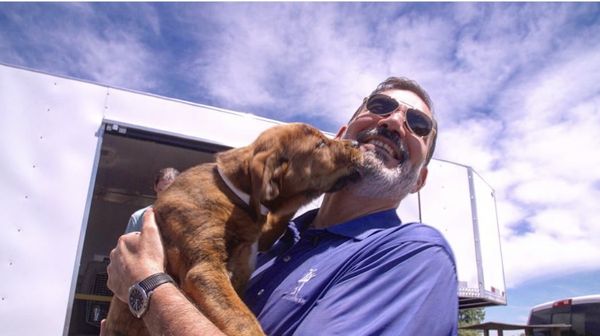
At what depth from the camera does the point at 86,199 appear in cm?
471

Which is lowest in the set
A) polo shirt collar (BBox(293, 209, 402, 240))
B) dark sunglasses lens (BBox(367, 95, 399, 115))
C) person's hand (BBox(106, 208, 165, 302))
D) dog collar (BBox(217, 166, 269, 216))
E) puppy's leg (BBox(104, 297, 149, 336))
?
puppy's leg (BBox(104, 297, 149, 336))

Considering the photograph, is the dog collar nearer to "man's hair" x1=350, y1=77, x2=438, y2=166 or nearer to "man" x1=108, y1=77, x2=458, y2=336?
"man" x1=108, y1=77, x2=458, y2=336

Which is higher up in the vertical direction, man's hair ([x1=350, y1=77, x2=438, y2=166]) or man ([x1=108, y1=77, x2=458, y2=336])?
man's hair ([x1=350, y1=77, x2=438, y2=166])

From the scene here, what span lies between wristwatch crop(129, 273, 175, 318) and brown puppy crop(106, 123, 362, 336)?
0.22 meters

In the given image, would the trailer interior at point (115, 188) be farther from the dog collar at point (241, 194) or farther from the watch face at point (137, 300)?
the watch face at point (137, 300)

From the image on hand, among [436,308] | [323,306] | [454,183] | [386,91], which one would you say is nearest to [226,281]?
[323,306]

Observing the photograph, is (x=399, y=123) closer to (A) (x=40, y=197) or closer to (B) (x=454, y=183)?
(A) (x=40, y=197)

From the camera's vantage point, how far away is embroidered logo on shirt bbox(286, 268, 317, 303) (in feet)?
6.81

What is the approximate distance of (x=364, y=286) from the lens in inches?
77.1

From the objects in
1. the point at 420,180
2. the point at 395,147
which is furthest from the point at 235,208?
the point at 420,180

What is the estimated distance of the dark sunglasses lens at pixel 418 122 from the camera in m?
3.12

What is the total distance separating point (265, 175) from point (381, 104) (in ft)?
3.19

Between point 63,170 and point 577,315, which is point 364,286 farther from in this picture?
point 577,315

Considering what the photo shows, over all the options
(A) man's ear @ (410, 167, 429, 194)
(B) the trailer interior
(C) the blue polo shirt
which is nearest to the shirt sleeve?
(C) the blue polo shirt
